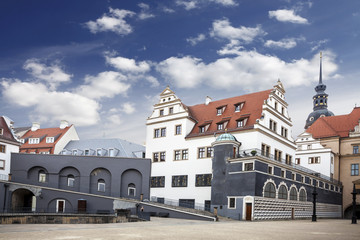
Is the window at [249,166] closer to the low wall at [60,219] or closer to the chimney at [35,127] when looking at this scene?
the low wall at [60,219]

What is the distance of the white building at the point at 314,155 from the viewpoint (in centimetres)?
5806

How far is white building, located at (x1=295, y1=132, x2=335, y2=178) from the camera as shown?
58062mm

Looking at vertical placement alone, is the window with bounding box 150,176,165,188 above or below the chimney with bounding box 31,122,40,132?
below

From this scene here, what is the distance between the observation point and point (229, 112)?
4803 cm

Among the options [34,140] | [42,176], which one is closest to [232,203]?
[42,176]

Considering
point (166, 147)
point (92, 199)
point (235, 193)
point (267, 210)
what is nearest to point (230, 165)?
point (235, 193)

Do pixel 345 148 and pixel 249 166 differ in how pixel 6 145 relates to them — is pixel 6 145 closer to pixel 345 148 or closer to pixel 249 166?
pixel 249 166

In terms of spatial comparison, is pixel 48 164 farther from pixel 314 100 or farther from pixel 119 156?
pixel 314 100

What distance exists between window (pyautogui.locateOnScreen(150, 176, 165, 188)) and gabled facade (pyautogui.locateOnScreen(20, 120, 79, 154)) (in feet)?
61.9

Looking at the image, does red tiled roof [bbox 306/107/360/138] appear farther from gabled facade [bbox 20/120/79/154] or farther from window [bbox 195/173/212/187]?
gabled facade [bbox 20/120/79/154]

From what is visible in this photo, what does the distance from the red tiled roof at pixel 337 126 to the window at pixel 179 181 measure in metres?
28.0

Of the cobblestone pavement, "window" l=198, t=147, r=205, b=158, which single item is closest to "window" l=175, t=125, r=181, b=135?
"window" l=198, t=147, r=205, b=158

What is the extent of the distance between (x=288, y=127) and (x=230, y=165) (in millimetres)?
14020

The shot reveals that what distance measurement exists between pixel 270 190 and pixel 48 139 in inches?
1513
